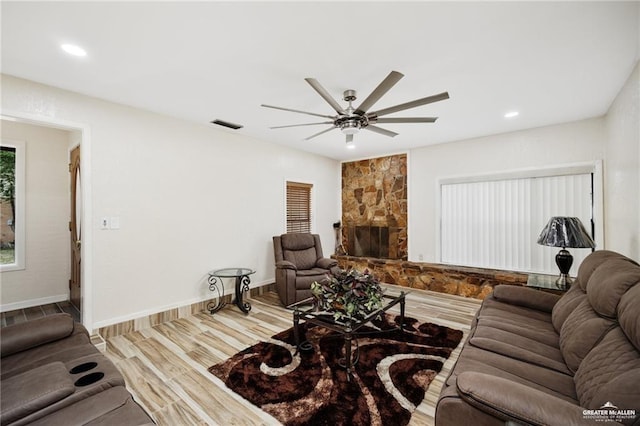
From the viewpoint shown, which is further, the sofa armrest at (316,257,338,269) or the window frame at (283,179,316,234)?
the window frame at (283,179,316,234)

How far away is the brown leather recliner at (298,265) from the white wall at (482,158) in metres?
1.82

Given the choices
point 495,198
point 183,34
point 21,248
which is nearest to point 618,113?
point 495,198

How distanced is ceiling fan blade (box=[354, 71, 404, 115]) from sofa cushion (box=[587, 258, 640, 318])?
1.77 metres

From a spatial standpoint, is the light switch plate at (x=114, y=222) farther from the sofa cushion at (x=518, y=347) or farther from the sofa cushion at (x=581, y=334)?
the sofa cushion at (x=581, y=334)

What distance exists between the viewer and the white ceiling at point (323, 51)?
5.74ft

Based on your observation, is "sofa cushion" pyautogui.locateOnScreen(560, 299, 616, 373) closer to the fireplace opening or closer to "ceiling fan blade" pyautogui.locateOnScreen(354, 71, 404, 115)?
"ceiling fan blade" pyautogui.locateOnScreen(354, 71, 404, 115)

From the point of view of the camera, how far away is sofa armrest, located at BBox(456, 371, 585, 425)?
1.05 m

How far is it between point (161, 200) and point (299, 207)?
2584 millimetres

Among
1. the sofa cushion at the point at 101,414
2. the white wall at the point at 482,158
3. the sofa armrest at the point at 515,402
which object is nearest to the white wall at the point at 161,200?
the sofa cushion at the point at 101,414

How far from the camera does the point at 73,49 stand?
2137 millimetres

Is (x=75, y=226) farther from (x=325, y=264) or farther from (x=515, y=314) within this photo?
(x=515, y=314)

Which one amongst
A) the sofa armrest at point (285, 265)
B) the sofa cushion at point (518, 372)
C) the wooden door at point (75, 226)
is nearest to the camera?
the sofa cushion at point (518, 372)

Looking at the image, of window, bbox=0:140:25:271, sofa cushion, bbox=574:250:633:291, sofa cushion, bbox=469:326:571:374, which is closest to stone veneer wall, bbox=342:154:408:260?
sofa cushion, bbox=574:250:633:291

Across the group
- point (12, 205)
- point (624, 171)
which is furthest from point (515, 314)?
point (12, 205)
